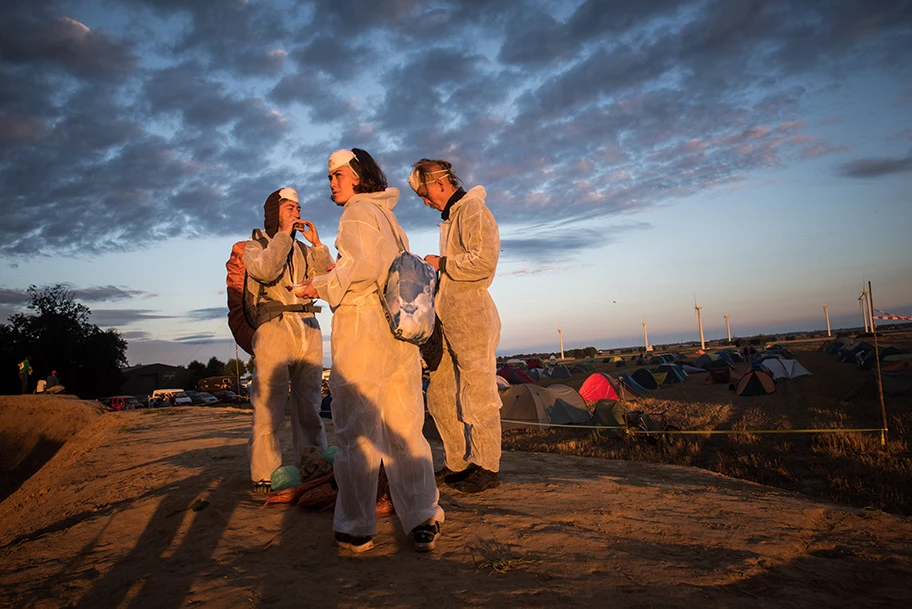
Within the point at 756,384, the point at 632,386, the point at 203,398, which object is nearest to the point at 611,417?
the point at 756,384

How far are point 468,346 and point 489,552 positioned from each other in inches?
68.9

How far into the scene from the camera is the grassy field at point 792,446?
20.8 feet

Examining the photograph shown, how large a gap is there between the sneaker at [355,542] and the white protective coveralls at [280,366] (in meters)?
1.53

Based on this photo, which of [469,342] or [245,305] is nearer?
[469,342]

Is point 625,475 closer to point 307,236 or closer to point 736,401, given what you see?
point 307,236

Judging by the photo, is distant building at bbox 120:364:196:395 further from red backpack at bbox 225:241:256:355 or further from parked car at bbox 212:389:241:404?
red backpack at bbox 225:241:256:355

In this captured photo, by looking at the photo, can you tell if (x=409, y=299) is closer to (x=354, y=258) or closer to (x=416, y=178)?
(x=354, y=258)

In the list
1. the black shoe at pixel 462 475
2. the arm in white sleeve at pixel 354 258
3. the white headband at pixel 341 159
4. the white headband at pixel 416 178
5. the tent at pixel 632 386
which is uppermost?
the white headband at pixel 416 178

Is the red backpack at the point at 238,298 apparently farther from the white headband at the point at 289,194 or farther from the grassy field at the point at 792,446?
the grassy field at the point at 792,446

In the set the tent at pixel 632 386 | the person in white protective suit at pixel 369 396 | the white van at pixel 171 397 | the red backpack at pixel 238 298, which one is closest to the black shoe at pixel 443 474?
the person in white protective suit at pixel 369 396

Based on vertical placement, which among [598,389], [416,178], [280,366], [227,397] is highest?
[416,178]

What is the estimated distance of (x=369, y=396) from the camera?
3.04 m

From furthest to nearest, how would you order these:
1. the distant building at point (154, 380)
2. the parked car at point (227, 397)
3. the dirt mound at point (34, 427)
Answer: the distant building at point (154, 380)
the parked car at point (227, 397)
the dirt mound at point (34, 427)

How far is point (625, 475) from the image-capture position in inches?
227
